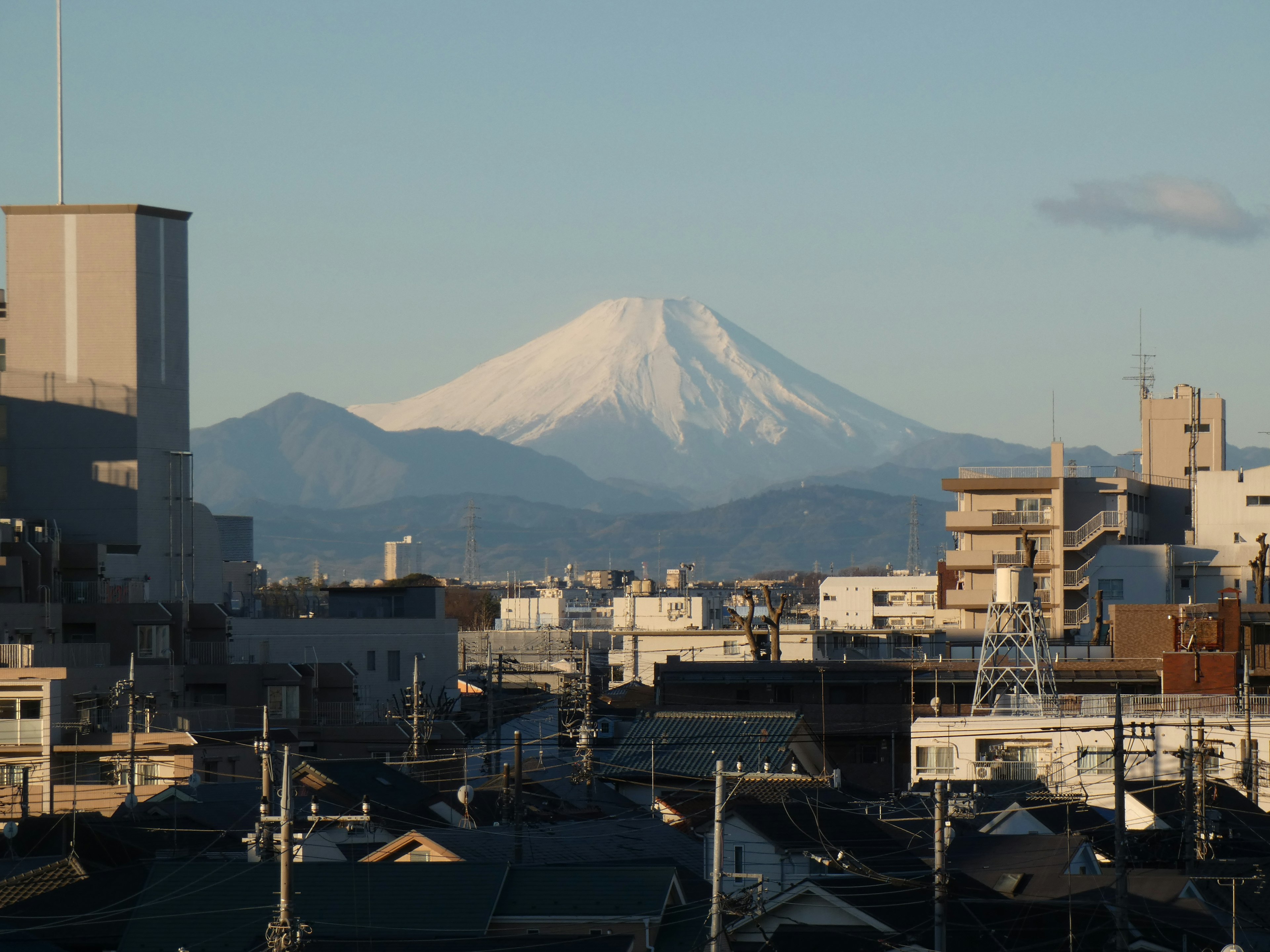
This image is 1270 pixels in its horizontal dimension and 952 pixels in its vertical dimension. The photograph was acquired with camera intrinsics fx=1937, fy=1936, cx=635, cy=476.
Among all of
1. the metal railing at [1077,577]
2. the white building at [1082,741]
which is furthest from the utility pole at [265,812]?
the metal railing at [1077,577]

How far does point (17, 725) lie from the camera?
47281mm

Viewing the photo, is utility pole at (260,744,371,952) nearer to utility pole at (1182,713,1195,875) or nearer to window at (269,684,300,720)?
utility pole at (1182,713,1195,875)

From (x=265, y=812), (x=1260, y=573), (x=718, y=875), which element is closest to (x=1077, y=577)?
(x=1260, y=573)

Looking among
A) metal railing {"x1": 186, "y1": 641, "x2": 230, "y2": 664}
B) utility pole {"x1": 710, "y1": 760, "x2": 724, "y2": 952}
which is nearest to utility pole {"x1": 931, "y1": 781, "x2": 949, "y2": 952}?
utility pole {"x1": 710, "y1": 760, "x2": 724, "y2": 952}

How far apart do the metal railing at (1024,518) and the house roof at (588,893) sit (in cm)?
6147

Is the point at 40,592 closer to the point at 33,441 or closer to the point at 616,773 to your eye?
the point at 33,441

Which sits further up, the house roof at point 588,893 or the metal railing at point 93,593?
the metal railing at point 93,593

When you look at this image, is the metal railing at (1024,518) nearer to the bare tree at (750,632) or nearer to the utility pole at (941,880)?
the bare tree at (750,632)

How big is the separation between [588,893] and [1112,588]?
2325 inches

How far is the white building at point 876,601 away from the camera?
133375 mm

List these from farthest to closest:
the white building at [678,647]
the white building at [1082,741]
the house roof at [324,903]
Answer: the white building at [678,647] → the white building at [1082,741] → the house roof at [324,903]

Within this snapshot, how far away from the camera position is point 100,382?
72.2m

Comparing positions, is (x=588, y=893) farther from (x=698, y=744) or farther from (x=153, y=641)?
(x=153, y=641)

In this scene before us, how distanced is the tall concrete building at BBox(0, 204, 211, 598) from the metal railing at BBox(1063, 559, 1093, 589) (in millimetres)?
36936
